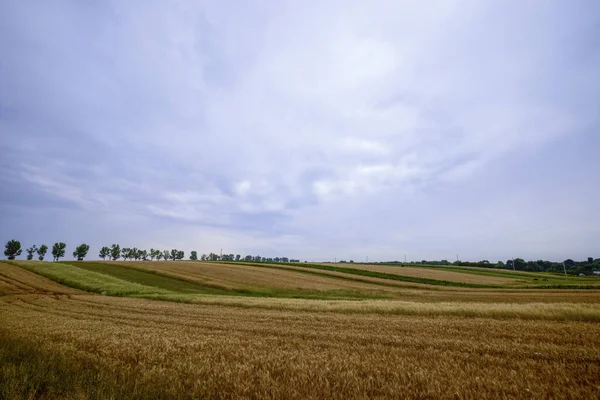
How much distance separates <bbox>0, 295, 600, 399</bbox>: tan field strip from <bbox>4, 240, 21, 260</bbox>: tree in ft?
578

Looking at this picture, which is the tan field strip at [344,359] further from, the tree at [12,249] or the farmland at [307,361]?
the tree at [12,249]

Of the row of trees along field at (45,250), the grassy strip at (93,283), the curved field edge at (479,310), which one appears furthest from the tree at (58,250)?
the curved field edge at (479,310)

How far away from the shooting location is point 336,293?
39.5m

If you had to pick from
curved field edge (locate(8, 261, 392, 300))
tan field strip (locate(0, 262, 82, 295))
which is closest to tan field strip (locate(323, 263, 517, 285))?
curved field edge (locate(8, 261, 392, 300))

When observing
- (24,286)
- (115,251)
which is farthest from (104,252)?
(24,286)

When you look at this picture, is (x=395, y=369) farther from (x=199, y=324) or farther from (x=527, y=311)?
(x=527, y=311)

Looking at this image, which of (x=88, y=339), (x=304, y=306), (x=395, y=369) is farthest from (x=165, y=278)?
(x=395, y=369)

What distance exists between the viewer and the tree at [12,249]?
138 m

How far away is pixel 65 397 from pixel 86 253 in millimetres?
195409

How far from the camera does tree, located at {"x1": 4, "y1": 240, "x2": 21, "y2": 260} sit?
137625 mm

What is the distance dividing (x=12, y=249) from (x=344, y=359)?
190 m

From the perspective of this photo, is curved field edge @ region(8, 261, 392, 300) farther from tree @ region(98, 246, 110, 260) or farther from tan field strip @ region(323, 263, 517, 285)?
tree @ region(98, 246, 110, 260)

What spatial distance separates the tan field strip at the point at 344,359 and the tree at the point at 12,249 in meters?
176

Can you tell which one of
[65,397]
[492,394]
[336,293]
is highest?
[492,394]
